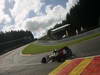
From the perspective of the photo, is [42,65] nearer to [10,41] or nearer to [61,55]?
[61,55]

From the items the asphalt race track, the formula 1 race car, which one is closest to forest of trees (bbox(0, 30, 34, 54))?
the asphalt race track

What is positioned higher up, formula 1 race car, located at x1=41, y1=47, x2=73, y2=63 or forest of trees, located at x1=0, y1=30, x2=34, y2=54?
forest of trees, located at x1=0, y1=30, x2=34, y2=54

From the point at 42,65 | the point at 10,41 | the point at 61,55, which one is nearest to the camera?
the point at 61,55

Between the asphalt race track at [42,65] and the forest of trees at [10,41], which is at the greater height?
the forest of trees at [10,41]

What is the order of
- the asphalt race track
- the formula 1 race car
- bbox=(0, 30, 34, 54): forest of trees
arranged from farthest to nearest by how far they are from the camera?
bbox=(0, 30, 34, 54): forest of trees → the formula 1 race car → the asphalt race track

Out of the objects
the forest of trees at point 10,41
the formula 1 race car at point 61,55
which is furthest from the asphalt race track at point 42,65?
the forest of trees at point 10,41

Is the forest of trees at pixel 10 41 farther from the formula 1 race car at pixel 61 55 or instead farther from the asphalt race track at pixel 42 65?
the formula 1 race car at pixel 61 55

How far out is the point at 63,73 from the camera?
13930mm

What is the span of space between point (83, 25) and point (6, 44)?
3041 cm

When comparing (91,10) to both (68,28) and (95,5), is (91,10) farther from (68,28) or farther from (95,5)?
(68,28)

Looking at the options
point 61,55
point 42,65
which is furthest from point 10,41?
point 61,55

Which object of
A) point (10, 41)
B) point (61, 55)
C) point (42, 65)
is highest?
point (10, 41)

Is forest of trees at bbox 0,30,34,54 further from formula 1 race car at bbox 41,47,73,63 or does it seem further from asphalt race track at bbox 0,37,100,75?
formula 1 race car at bbox 41,47,73,63

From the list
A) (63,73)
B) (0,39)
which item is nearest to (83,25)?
(0,39)
